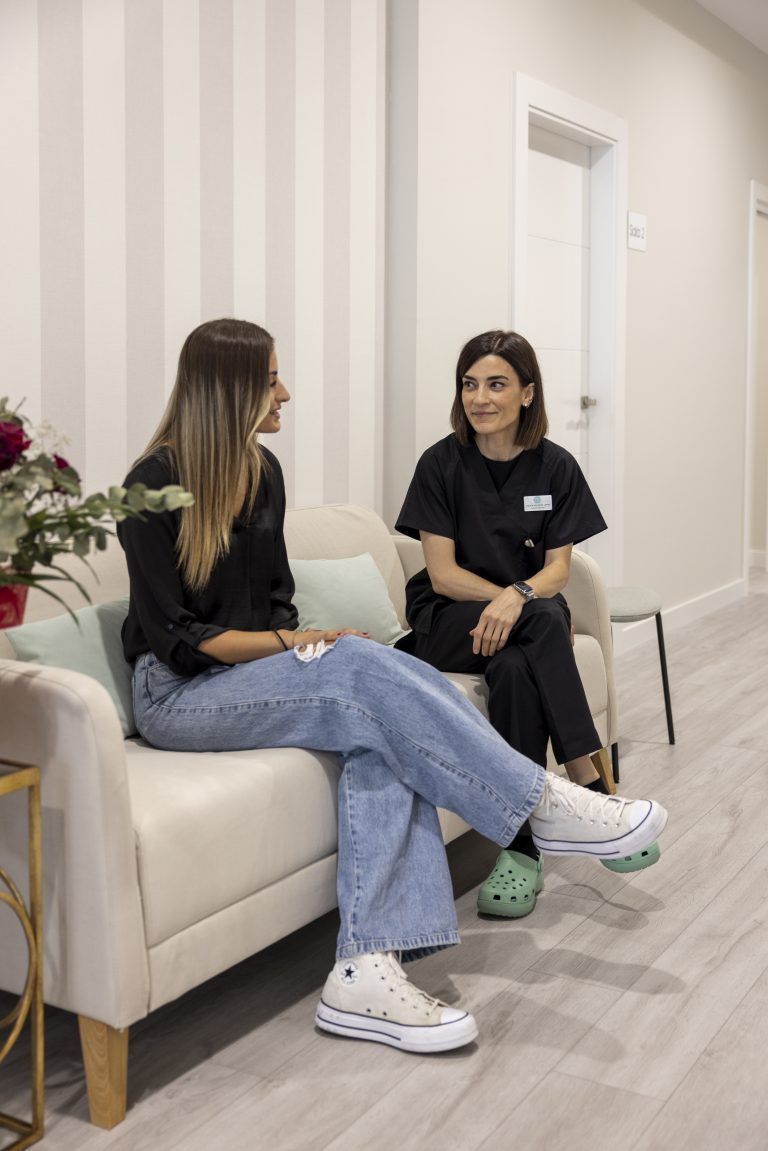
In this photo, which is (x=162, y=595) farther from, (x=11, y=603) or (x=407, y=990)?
(x=407, y=990)

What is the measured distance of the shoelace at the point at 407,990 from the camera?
6.55ft

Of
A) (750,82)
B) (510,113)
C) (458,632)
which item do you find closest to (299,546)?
(458,632)

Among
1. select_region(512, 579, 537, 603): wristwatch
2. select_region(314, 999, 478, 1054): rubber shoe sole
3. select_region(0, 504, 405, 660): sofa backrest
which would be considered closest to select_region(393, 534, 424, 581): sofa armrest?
select_region(0, 504, 405, 660): sofa backrest

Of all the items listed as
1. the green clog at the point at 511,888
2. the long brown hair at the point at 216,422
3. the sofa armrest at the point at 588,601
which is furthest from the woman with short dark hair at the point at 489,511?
the long brown hair at the point at 216,422

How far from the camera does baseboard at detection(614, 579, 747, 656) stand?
5199 mm

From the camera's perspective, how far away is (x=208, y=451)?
2.29 m

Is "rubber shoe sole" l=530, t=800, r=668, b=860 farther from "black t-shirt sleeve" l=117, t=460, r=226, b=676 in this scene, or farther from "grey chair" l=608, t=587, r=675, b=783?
"grey chair" l=608, t=587, r=675, b=783

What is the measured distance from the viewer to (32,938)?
1716mm

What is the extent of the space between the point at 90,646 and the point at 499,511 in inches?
42.8

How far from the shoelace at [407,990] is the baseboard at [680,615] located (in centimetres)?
295

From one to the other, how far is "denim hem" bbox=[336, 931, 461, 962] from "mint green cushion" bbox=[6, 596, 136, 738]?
2.04ft

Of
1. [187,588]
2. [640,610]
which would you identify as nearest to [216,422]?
[187,588]

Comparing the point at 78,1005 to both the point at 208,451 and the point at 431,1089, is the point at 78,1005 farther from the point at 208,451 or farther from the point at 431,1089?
the point at 208,451

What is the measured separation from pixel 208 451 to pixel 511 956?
1113 millimetres
